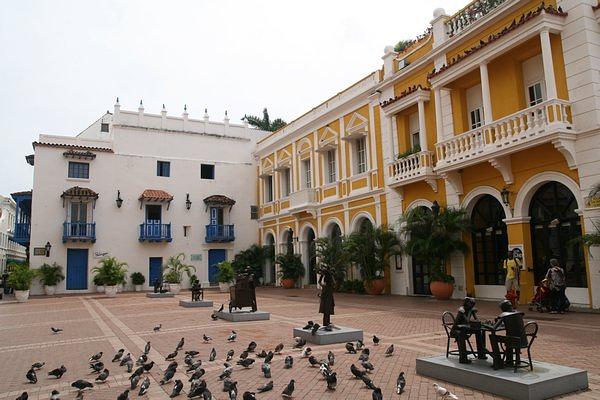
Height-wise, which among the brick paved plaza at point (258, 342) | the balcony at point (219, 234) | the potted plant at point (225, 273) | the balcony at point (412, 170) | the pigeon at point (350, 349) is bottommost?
the brick paved plaza at point (258, 342)

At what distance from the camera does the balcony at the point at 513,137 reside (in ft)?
41.1

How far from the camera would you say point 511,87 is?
14852 mm

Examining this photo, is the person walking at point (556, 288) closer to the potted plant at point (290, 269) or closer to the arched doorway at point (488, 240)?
the arched doorway at point (488, 240)

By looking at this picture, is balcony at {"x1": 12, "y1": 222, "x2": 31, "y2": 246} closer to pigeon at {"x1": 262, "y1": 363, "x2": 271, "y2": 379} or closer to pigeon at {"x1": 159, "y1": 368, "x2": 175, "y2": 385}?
pigeon at {"x1": 159, "y1": 368, "x2": 175, "y2": 385}

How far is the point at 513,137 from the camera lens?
13.6m

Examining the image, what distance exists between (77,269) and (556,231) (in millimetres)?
25570

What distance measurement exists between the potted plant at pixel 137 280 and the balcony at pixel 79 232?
3.22 meters

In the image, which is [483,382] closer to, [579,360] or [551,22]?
[579,360]

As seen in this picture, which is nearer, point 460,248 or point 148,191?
point 460,248

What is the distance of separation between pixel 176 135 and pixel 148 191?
436 cm

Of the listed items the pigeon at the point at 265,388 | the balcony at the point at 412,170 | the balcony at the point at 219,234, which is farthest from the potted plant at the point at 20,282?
the pigeon at the point at 265,388

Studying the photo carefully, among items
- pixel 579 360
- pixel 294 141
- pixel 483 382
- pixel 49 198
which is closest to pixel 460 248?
pixel 579 360

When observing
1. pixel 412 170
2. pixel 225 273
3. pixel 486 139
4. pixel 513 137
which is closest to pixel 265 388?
pixel 513 137

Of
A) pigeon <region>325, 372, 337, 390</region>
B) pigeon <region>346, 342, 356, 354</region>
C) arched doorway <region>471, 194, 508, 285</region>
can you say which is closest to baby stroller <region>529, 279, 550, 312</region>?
arched doorway <region>471, 194, 508, 285</region>
